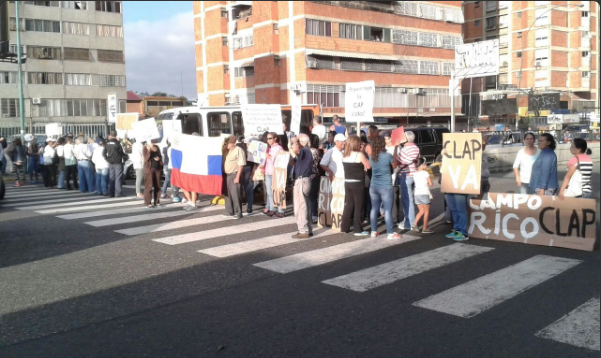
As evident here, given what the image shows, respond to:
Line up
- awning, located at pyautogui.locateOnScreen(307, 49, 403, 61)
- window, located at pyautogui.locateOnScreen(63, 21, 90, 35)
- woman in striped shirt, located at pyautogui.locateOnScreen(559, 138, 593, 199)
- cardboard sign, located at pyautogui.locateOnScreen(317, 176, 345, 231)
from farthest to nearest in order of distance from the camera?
1. window, located at pyautogui.locateOnScreen(63, 21, 90, 35)
2. awning, located at pyautogui.locateOnScreen(307, 49, 403, 61)
3. cardboard sign, located at pyautogui.locateOnScreen(317, 176, 345, 231)
4. woman in striped shirt, located at pyautogui.locateOnScreen(559, 138, 593, 199)

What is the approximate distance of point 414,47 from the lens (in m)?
57.4

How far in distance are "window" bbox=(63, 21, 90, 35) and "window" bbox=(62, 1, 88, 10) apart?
5.45 feet

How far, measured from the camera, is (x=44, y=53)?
57.8 m

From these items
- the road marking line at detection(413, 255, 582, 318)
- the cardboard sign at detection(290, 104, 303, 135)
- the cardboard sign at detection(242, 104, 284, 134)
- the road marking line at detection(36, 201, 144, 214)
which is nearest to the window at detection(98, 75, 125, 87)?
the road marking line at detection(36, 201, 144, 214)

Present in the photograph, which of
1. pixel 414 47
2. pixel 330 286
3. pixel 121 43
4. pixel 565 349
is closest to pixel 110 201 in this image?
pixel 330 286

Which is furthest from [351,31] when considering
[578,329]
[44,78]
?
A: [578,329]

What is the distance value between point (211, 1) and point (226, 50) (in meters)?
5.86

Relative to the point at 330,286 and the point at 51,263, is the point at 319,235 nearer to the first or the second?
the point at 330,286

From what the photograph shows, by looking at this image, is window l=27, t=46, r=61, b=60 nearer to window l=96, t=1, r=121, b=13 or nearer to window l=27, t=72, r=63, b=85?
window l=27, t=72, r=63, b=85

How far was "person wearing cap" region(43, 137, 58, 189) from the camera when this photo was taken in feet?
64.0

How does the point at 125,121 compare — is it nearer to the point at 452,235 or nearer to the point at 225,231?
the point at 225,231

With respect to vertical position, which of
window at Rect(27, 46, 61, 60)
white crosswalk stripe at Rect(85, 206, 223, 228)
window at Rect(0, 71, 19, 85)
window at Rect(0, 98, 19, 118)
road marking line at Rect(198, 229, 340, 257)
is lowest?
road marking line at Rect(198, 229, 340, 257)

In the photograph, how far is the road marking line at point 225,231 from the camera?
32.0ft

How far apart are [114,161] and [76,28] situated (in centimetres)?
5066
